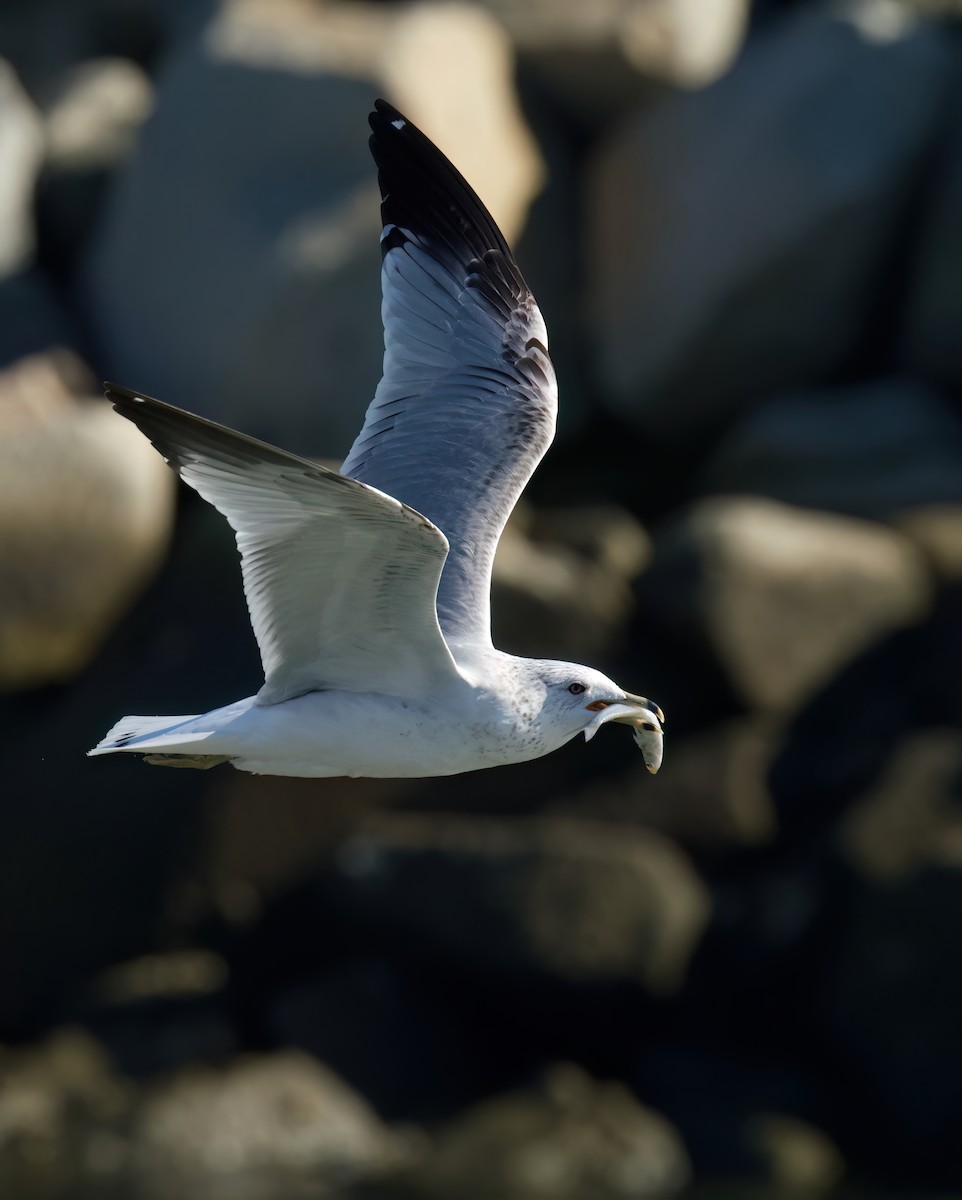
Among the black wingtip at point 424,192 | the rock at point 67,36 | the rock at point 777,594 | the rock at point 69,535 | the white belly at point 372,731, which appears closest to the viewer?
the white belly at point 372,731

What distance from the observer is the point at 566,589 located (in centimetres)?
1373

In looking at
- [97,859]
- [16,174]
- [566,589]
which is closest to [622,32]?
[16,174]

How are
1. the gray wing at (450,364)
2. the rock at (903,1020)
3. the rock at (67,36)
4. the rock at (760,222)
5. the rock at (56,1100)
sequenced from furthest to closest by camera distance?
the rock at (67,36), the rock at (760,222), the rock at (56,1100), the rock at (903,1020), the gray wing at (450,364)

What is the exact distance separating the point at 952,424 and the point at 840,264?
153cm

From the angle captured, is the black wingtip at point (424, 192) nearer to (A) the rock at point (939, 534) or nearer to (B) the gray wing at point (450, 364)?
(B) the gray wing at point (450, 364)

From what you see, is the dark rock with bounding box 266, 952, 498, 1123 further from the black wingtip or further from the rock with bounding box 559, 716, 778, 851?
the black wingtip

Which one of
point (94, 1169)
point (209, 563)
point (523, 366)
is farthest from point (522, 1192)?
point (523, 366)

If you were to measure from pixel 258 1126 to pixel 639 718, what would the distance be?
22.7 feet

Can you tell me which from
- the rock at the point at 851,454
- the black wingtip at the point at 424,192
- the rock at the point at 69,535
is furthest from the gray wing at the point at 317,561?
the rock at the point at 851,454

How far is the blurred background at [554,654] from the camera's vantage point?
12.7 m

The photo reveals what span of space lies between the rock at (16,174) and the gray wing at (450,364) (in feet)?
32.2

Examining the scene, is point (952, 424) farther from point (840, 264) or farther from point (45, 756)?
point (45, 756)

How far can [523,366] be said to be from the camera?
784 cm

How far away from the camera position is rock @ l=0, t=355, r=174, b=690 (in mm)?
14367
